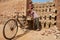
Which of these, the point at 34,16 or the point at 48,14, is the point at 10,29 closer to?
the point at 34,16

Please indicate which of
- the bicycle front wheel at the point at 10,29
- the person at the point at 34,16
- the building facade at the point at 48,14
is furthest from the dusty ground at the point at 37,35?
the building facade at the point at 48,14

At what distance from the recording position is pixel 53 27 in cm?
828

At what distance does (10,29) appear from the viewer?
23.1 ft

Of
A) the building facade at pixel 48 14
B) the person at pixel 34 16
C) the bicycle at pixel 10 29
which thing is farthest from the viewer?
the building facade at pixel 48 14

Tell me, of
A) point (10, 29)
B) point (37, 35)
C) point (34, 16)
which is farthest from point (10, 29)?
point (34, 16)

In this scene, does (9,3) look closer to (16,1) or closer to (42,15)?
(16,1)

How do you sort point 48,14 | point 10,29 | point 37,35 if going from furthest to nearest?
point 48,14 < point 37,35 < point 10,29

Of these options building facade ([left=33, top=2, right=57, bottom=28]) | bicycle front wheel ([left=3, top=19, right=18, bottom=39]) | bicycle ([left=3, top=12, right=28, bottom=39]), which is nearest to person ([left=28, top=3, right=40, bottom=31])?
building facade ([left=33, top=2, right=57, bottom=28])

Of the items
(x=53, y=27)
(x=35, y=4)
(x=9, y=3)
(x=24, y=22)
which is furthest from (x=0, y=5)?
(x=53, y=27)

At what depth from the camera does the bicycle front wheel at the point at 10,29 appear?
6.71 m

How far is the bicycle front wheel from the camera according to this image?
6.71 meters

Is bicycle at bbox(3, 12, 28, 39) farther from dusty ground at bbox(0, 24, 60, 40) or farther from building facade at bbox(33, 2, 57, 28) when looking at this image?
building facade at bbox(33, 2, 57, 28)

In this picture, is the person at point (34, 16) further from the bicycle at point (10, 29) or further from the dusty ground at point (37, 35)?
the bicycle at point (10, 29)

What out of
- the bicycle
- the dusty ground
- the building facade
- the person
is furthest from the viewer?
the building facade
